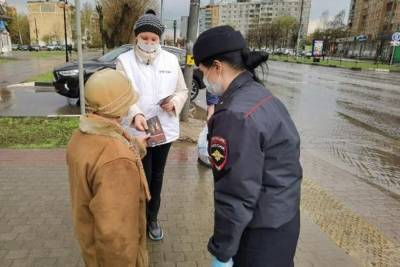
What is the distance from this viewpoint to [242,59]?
1.72 meters

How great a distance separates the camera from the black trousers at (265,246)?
1.74 m

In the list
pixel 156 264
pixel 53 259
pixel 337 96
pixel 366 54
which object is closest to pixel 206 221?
pixel 156 264

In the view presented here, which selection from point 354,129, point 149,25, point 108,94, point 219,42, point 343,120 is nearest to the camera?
point 219,42

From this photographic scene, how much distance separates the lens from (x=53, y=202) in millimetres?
4098

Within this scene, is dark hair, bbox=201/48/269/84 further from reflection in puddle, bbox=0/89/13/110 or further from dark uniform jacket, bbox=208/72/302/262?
reflection in puddle, bbox=0/89/13/110

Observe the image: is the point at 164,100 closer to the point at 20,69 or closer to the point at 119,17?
the point at 20,69

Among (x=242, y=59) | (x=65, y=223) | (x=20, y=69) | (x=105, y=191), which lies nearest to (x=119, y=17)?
(x=20, y=69)

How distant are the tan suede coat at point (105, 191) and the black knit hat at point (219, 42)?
1.90 feet

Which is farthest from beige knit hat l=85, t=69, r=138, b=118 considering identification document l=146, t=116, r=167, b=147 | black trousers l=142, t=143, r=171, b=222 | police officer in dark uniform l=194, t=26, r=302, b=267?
black trousers l=142, t=143, r=171, b=222

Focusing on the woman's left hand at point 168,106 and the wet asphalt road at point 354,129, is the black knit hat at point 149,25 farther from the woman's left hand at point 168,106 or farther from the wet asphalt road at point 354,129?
the wet asphalt road at point 354,129

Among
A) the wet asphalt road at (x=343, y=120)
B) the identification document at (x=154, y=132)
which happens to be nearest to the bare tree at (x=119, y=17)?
the wet asphalt road at (x=343, y=120)

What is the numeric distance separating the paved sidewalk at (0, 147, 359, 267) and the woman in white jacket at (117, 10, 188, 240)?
722 millimetres

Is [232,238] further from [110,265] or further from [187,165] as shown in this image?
[187,165]

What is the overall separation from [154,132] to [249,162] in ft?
4.87
